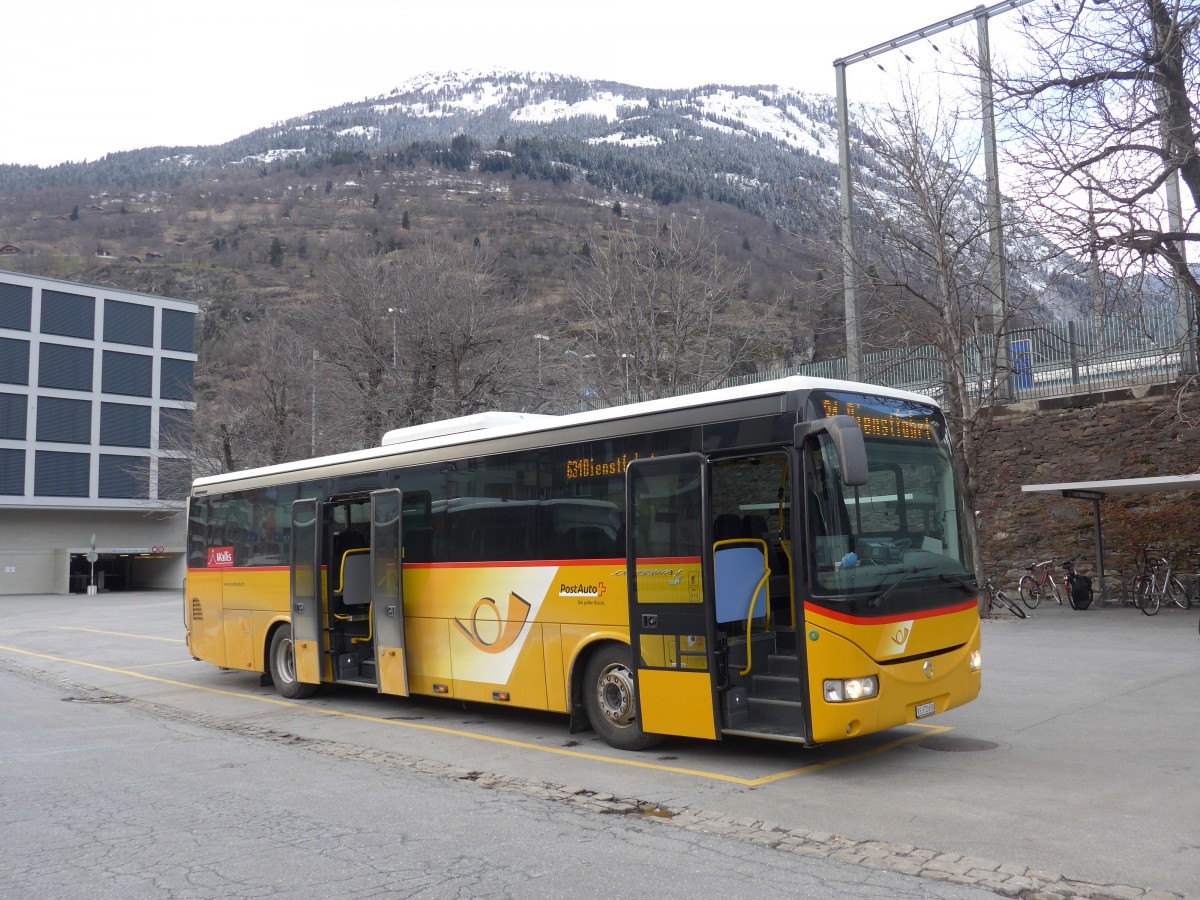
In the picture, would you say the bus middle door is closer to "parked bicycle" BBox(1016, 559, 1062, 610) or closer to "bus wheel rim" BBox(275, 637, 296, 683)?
"bus wheel rim" BBox(275, 637, 296, 683)

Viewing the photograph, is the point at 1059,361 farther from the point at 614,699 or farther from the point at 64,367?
the point at 64,367

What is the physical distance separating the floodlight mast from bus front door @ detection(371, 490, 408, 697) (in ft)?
39.9

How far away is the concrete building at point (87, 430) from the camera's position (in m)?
58.9

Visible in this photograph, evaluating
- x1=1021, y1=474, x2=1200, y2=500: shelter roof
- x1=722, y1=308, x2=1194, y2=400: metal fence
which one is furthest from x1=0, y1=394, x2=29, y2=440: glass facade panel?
x1=1021, y1=474, x2=1200, y2=500: shelter roof

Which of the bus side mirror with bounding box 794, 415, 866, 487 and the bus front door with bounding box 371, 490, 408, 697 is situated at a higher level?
the bus side mirror with bounding box 794, 415, 866, 487

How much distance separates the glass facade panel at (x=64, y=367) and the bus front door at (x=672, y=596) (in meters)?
60.9

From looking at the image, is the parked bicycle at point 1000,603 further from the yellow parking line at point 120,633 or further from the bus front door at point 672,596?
the yellow parking line at point 120,633

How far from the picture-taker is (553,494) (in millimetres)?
9656

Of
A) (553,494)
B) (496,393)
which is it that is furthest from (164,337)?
(553,494)

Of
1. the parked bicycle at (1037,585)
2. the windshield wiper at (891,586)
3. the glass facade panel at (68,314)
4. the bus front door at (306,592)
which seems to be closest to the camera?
the windshield wiper at (891,586)

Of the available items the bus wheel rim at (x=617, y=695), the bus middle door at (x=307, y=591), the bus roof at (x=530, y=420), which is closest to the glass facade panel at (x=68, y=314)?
the bus roof at (x=530, y=420)

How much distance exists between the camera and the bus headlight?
7.42 meters

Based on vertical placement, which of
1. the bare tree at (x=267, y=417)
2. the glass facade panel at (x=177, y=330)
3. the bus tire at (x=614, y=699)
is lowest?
the bus tire at (x=614, y=699)

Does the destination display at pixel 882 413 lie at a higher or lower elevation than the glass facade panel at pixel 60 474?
lower
